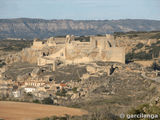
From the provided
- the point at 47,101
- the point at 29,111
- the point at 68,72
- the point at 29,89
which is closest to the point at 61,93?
the point at 29,89

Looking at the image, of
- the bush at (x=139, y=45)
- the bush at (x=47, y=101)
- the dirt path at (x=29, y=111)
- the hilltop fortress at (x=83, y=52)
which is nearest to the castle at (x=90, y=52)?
the hilltop fortress at (x=83, y=52)

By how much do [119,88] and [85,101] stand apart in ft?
16.9

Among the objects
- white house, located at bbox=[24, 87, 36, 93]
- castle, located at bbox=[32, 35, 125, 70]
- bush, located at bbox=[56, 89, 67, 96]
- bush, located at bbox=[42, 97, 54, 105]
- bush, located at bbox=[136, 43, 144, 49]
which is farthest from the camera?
bush, located at bbox=[136, 43, 144, 49]

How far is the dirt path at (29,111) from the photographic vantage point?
2661 cm

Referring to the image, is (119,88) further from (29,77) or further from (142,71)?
(29,77)

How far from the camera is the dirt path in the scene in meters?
26.6

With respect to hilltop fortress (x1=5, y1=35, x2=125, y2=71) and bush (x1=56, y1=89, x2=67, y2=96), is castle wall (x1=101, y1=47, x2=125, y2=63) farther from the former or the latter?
bush (x1=56, y1=89, x2=67, y2=96)

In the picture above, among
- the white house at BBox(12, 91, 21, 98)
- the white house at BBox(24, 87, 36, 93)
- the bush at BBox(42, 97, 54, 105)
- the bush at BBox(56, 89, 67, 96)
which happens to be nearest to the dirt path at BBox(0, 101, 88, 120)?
the bush at BBox(42, 97, 54, 105)

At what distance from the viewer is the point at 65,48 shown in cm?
4941

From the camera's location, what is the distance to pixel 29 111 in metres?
28.8

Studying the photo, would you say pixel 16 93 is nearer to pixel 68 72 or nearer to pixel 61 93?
pixel 61 93

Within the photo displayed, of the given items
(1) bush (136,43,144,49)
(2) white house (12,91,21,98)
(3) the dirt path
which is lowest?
(2) white house (12,91,21,98)

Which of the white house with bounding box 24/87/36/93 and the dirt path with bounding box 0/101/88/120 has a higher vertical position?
the dirt path with bounding box 0/101/88/120

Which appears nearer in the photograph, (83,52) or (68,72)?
(68,72)
